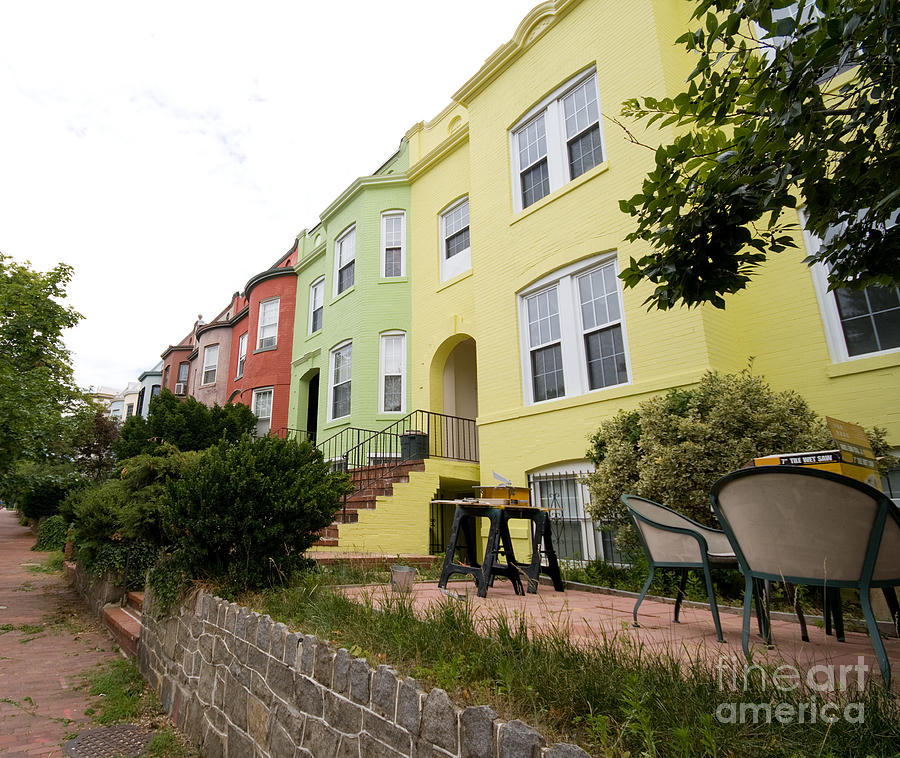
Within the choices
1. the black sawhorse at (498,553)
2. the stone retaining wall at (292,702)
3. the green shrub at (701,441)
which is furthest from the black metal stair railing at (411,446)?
the stone retaining wall at (292,702)

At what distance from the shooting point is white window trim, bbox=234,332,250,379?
67.0ft

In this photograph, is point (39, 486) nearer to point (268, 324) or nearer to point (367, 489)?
point (268, 324)

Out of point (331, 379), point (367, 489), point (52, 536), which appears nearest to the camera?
point (367, 489)

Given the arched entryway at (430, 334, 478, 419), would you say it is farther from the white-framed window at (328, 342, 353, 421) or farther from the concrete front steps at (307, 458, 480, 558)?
the white-framed window at (328, 342, 353, 421)

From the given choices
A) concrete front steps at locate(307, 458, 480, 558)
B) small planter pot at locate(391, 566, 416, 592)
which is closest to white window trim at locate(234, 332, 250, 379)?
concrete front steps at locate(307, 458, 480, 558)

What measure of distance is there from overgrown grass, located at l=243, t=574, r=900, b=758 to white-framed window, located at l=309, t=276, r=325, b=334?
1495cm

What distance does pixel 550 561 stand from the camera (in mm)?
5711

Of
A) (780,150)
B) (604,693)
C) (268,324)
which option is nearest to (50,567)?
(268,324)

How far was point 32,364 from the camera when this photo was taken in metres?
15.5

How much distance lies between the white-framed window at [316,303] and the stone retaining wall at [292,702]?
12.7 meters

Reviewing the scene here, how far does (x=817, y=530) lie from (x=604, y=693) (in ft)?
4.11

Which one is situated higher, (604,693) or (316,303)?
(316,303)

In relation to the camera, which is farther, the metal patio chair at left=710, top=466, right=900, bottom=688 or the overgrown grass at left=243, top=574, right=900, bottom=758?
the metal patio chair at left=710, top=466, right=900, bottom=688

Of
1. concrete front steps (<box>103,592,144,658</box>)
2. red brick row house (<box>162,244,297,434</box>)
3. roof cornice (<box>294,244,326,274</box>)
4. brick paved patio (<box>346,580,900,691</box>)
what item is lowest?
concrete front steps (<box>103,592,144,658</box>)
